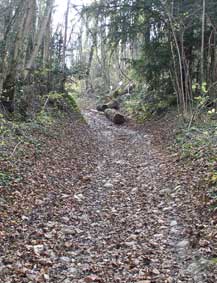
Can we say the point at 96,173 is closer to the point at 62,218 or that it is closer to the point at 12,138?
the point at 12,138

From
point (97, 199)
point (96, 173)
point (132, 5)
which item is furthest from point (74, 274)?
point (132, 5)

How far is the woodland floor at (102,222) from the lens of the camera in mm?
4137

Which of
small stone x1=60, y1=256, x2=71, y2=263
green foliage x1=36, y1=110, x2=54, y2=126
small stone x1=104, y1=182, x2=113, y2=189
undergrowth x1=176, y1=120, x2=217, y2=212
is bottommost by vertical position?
small stone x1=60, y1=256, x2=71, y2=263

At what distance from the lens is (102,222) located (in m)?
5.70

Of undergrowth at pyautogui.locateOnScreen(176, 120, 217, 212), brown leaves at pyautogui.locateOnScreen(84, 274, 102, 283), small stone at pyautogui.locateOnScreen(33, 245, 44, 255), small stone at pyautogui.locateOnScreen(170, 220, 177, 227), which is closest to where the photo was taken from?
brown leaves at pyautogui.locateOnScreen(84, 274, 102, 283)

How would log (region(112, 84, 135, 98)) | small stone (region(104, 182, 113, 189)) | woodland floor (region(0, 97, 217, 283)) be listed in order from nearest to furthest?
woodland floor (region(0, 97, 217, 283))
small stone (region(104, 182, 113, 189))
log (region(112, 84, 135, 98))

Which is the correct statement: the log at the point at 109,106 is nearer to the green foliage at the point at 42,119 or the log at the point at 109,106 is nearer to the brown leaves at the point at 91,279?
the green foliage at the point at 42,119

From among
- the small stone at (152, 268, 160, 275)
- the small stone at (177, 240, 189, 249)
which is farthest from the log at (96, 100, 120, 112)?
the small stone at (152, 268, 160, 275)

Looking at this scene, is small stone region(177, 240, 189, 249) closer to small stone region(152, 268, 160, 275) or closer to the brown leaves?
small stone region(152, 268, 160, 275)

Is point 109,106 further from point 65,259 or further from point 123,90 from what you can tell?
point 65,259

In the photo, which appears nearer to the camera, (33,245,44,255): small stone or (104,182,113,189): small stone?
(33,245,44,255): small stone

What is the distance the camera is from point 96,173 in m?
8.66

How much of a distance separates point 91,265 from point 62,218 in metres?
1.57

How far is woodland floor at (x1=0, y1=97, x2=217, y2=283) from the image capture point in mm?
4137
